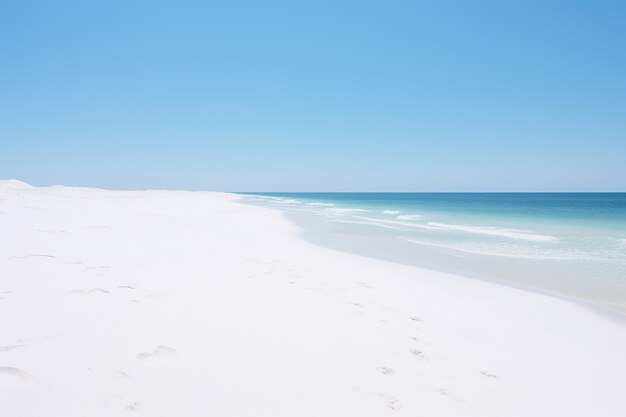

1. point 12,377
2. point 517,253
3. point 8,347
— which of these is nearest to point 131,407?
point 12,377

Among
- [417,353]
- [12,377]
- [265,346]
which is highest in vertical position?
[12,377]

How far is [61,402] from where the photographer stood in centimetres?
236

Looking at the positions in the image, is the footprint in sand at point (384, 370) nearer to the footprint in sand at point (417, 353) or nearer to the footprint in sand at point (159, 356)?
the footprint in sand at point (417, 353)

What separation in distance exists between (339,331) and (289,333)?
685 mm

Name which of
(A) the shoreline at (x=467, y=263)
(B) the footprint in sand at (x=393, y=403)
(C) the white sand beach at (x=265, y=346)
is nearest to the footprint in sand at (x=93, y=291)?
(C) the white sand beach at (x=265, y=346)

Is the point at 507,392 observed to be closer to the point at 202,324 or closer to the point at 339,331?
the point at 339,331

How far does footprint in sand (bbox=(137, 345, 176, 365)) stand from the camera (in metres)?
3.02

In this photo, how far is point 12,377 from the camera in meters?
2.50

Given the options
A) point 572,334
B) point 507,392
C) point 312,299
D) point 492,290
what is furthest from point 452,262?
point 507,392

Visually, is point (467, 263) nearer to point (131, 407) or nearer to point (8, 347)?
point (131, 407)

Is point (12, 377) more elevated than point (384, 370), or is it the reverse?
point (12, 377)

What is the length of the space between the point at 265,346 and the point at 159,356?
1062 mm

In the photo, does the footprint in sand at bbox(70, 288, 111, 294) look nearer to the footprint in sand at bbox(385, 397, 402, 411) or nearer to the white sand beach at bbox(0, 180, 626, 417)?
the white sand beach at bbox(0, 180, 626, 417)

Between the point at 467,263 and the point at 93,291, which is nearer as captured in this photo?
the point at 93,291
